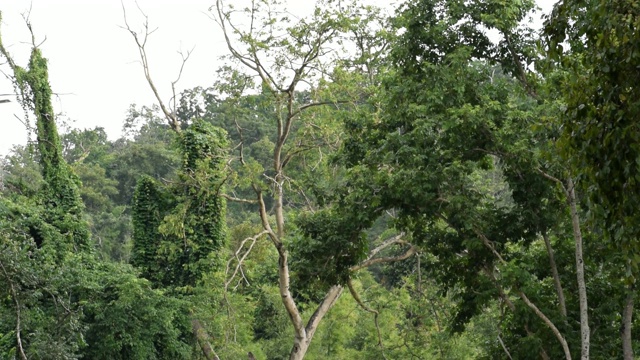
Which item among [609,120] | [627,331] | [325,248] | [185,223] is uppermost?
[185,223]

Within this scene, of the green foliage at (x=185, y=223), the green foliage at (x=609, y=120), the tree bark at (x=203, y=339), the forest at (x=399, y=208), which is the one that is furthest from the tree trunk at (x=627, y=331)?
the green foliage at (x=185, y=223)

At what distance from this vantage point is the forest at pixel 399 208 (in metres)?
5.97

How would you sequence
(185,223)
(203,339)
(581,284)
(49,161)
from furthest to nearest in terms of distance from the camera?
1. (49,161)
2. (185,223)
3. (203,339)
4. (581,284)

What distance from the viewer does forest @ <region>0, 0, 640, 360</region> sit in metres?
5.97

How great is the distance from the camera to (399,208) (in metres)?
11.4

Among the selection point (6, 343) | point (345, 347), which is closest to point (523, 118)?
point (6, 343)

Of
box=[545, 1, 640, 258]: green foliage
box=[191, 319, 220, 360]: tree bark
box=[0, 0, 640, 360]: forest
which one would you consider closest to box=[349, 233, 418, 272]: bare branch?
box=[0, 0, 640, 360]: forest

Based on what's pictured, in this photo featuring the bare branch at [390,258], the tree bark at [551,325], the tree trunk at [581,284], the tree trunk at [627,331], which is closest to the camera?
the tree trunk at [581,284]

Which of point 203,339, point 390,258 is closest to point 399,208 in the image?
point 390,258

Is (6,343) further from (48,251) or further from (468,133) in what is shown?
(468,133)

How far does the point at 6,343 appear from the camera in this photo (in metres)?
14.5

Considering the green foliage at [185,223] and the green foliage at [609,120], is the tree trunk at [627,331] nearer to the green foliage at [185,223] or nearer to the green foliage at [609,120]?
the green foliage at [609,120]

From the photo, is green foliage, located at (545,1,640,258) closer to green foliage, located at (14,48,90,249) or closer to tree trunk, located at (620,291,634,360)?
tree trunk, located at (620,291,634,360)

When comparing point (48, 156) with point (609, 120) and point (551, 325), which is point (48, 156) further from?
point (609, 120)
